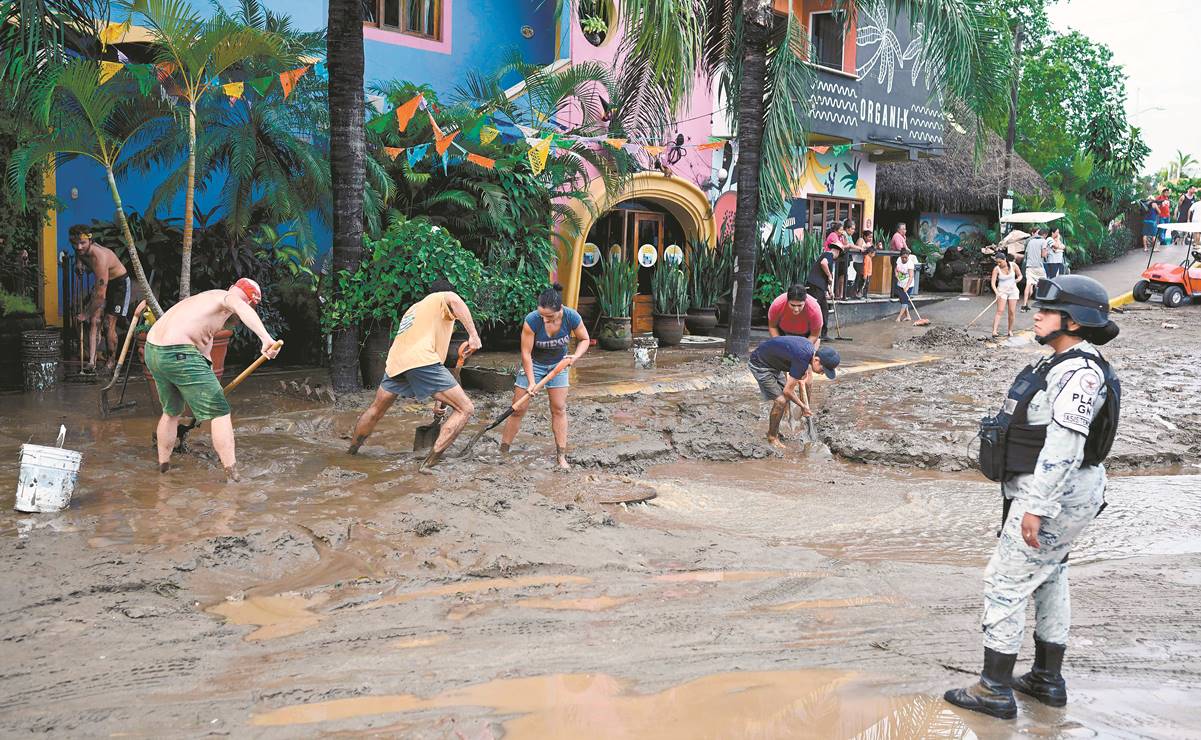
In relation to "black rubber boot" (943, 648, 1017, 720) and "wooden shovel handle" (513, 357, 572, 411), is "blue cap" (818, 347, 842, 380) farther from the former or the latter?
"black rubber boot" (943, 648, 1017, 720)

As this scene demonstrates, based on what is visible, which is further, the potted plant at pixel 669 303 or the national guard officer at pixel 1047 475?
the potted plant at pixel 669 303

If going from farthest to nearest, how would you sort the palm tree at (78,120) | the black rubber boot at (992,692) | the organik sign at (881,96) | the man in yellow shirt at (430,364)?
1. the organik sign at (881,96)
2. the palm tree at (78,120)
3. the man in yellow shirt at (430,364)
4. the black rubber boot at (992,692)

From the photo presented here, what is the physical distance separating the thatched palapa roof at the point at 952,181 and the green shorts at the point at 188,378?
18645mm

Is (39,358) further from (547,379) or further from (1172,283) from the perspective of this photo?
(1172,283)

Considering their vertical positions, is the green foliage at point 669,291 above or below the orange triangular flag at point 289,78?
below

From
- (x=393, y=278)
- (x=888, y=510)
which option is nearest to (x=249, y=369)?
(x=393, y=278)

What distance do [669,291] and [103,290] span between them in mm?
8354

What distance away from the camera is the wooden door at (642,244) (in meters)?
17.0

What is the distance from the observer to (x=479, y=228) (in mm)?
13180

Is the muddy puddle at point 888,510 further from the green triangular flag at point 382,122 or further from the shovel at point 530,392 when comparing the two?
the green triangular flag at point 382,122

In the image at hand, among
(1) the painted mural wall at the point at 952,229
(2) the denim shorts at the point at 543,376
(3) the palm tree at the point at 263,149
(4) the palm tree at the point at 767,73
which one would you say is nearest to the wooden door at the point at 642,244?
(4) the palm tree at the point at 767,73

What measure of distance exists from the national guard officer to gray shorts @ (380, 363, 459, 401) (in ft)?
15.3

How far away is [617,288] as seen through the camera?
15.4 metres

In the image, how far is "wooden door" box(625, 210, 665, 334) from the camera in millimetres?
16984
